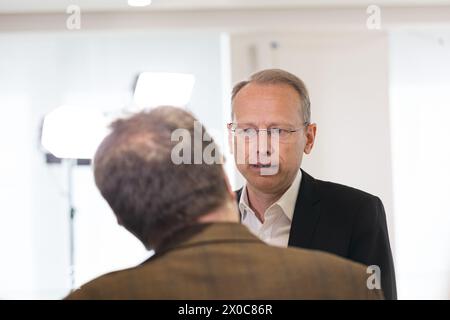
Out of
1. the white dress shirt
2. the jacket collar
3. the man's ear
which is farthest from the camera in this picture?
the man's ear

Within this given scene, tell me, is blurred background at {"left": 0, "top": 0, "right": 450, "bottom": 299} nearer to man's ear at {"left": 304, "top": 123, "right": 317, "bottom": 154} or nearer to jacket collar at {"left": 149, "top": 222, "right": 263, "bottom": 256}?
man's ear at {"left": 304, "top": 123, "right": 317, "bottom": 154}

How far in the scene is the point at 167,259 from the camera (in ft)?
3.55

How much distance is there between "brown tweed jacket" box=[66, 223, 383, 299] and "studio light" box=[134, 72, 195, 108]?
60 cm

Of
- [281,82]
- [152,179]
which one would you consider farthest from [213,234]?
[281,82]

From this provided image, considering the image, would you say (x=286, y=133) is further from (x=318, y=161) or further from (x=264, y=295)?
(x=264, y=295)

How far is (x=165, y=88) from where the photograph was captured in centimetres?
166

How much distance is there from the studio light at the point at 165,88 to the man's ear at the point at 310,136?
1.05 ft

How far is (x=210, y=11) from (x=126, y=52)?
26cm

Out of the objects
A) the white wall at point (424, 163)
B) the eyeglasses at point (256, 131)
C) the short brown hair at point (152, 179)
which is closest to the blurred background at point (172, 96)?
the white wall at point (424, 163)

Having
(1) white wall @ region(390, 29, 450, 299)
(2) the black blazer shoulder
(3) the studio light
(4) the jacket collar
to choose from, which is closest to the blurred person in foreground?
(4) the jacket collar

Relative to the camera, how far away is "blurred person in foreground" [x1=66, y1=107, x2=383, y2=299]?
1.08 m

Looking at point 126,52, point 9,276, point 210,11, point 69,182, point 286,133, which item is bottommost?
point 9,276

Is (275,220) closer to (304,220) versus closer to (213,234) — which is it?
(304,220)
